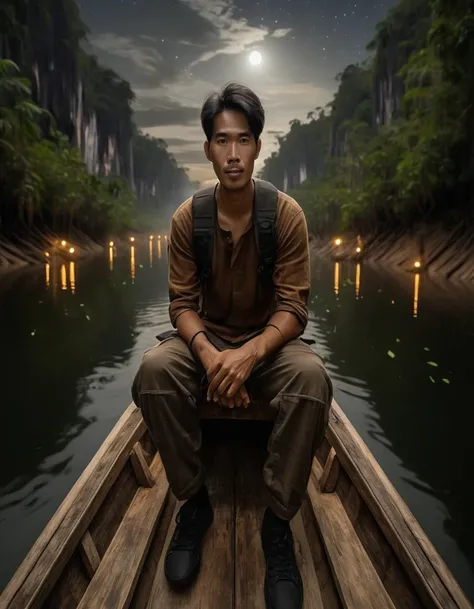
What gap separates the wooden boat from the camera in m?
1.92

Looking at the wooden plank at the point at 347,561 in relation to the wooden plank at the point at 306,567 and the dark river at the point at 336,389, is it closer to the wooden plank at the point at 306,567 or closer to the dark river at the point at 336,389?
the wooden plank at the point at 306,567

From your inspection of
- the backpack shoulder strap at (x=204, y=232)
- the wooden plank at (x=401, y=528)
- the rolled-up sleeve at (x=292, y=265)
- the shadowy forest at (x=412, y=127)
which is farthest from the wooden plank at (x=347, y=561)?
the shadowy forest at (x=412, y=127)

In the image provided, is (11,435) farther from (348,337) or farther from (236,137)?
(348,337)

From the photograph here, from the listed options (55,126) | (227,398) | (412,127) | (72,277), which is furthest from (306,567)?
(55,126)

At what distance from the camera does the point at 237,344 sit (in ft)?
9.02

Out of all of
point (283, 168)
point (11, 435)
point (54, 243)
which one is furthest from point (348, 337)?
point (283, 168)

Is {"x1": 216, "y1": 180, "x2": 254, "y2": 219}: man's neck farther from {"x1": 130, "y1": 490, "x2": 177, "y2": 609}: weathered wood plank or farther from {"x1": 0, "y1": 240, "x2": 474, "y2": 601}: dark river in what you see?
{"x1": 0, "y1": 240, "x2": 474, "y2": 601}: dark river

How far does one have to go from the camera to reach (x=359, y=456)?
2.69m

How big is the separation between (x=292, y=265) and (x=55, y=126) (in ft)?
116

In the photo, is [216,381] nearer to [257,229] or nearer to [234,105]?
[257,229]

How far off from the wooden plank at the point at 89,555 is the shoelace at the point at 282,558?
0.75m

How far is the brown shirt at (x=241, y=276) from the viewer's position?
265 cm

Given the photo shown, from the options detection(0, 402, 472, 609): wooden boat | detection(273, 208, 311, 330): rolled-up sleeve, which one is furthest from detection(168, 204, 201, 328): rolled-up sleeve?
detection(0, 402, 472, 609): wooden boat

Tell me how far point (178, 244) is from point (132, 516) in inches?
55.9
